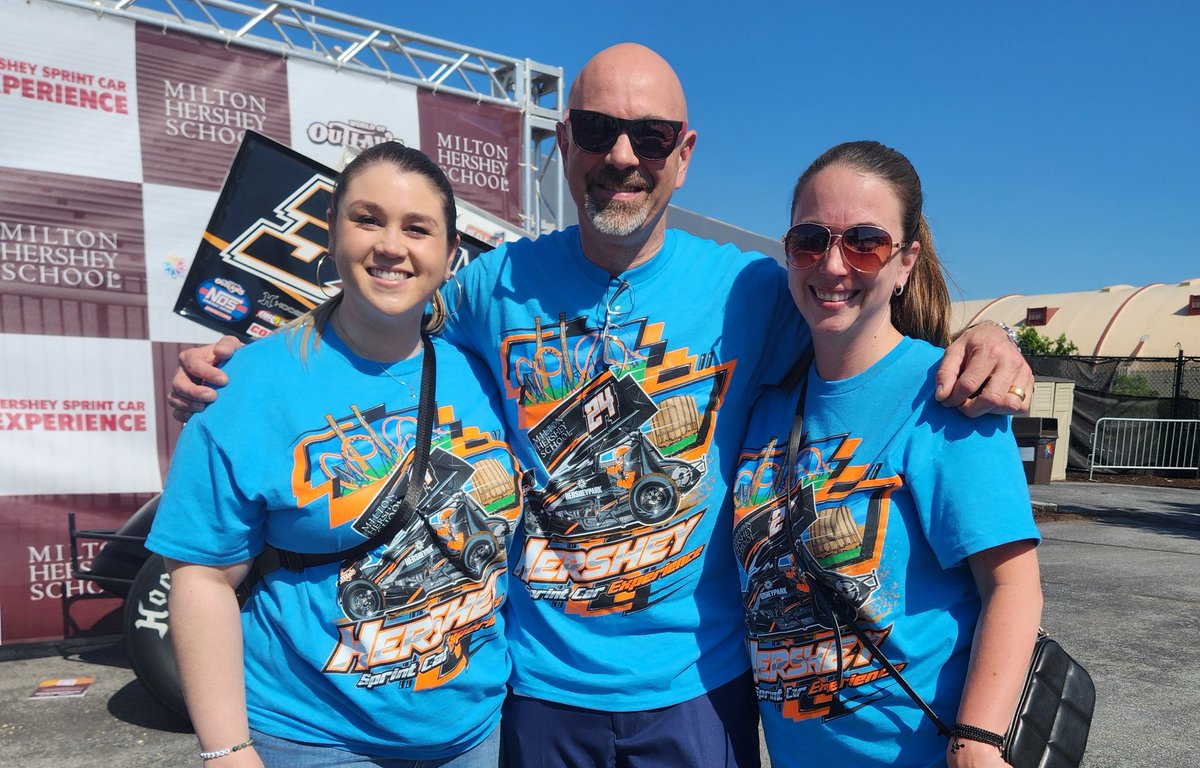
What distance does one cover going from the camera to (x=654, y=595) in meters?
1.75

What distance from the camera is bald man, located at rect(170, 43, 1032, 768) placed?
1.74 meters

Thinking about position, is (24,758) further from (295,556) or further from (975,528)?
(975,528)

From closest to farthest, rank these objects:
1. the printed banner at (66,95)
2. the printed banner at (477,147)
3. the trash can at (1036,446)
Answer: the printed banner at (66,95) → the printed banner at (477,147) → the trash can at (1036,446)

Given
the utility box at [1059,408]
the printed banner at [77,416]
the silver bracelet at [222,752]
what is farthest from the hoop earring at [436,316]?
the utility box at [1059,408]

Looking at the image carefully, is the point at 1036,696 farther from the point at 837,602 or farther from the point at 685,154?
the point at 685,154

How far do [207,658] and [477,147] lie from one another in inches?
191

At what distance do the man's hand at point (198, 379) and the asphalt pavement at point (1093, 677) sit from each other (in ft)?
7.85

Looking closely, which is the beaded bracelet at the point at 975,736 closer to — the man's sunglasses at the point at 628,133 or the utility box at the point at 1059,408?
the man's sunglasses at the point at 628,133

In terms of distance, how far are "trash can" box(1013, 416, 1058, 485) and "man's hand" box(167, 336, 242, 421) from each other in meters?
12.4

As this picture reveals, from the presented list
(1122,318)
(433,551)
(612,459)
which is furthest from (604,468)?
(1122,318)

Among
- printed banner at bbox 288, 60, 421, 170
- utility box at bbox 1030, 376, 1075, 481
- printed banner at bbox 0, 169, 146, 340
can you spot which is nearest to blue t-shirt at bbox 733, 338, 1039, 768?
printed banner at bbox 288, 60, 421, 170

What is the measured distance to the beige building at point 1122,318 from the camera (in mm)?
29625

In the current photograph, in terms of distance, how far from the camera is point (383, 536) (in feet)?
5.07

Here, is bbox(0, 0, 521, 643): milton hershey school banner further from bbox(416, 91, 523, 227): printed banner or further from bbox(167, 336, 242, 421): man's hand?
bbox(167, 336, 242, 421): man's hand
